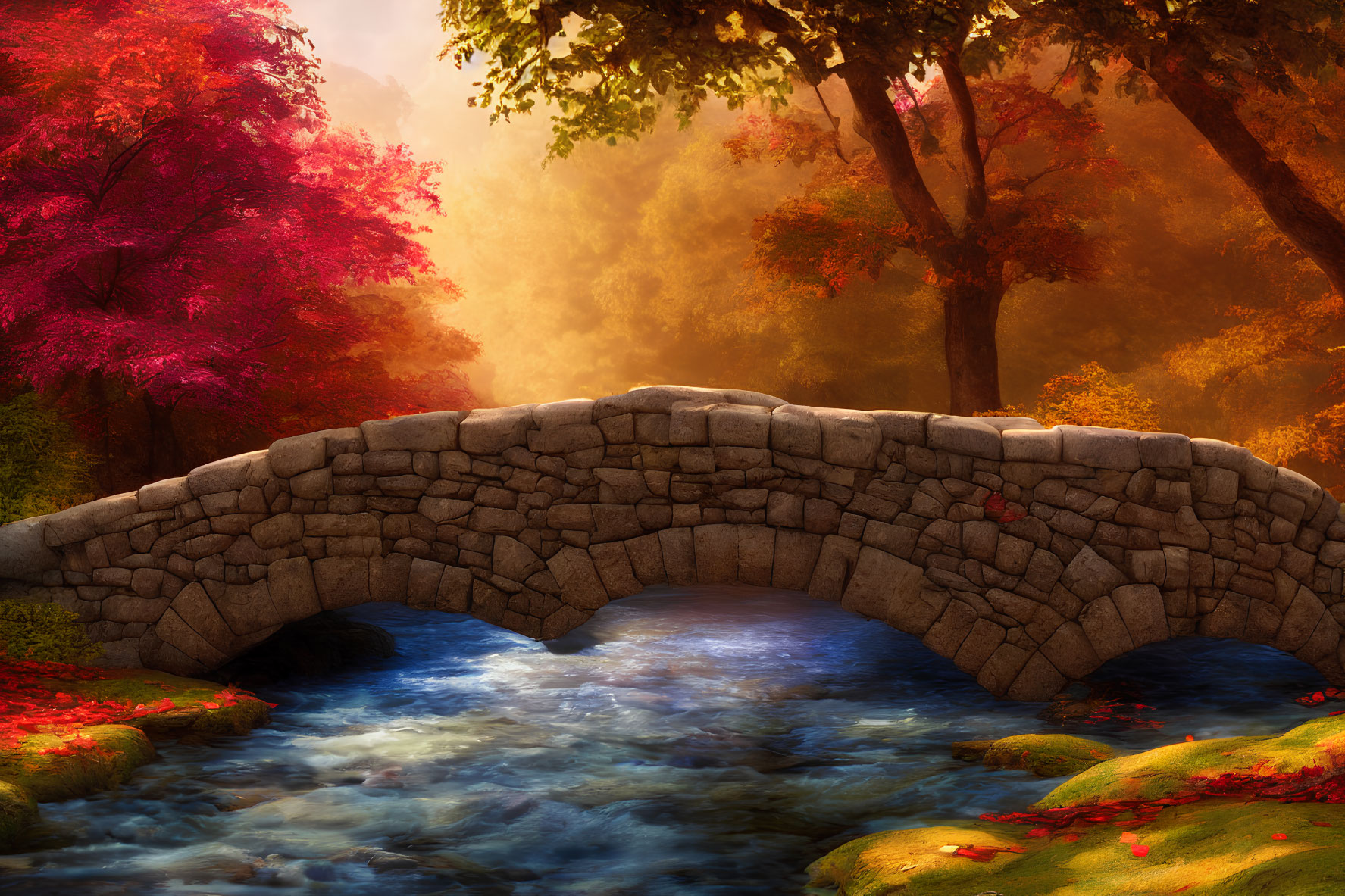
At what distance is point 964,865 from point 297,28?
398 inches

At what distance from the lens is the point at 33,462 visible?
8.08m

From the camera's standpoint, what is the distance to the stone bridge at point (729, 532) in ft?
20.4

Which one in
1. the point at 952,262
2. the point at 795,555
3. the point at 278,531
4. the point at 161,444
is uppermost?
the point at 952,262

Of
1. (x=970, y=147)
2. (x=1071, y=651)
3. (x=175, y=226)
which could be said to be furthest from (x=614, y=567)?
(x=970, y=147)

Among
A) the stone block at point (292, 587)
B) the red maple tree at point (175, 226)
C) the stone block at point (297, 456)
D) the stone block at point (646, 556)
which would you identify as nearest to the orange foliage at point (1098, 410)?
the stone block at point (646, 556)

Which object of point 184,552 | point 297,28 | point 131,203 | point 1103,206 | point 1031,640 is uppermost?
point 297,28

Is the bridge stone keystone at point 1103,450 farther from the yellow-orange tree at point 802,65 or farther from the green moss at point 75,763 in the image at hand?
the green moss at point 75,763

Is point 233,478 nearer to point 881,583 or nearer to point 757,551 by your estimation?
point 757,551

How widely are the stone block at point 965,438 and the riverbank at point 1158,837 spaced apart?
209 cm

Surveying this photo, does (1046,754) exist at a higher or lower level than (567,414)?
lower

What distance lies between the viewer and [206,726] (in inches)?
246

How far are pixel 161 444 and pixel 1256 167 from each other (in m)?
10.7

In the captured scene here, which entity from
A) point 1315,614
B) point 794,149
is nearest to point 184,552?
point 1315,614

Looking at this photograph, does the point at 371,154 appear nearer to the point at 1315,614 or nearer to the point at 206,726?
the point at 206,726
